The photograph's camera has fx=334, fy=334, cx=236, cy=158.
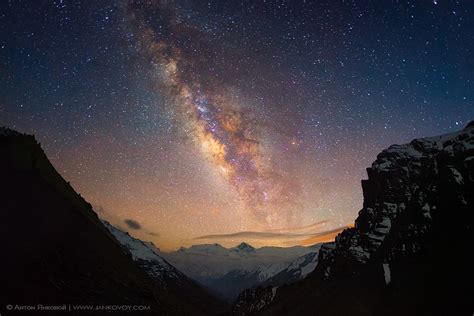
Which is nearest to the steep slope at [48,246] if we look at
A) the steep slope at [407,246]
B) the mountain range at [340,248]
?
the mountain range at [340,248]

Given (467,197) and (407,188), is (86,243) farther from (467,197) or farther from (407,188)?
(407,188)

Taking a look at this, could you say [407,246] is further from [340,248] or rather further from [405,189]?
[340,248]

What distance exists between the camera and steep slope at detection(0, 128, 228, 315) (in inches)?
1575

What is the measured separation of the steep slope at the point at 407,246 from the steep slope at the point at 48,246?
67.6m

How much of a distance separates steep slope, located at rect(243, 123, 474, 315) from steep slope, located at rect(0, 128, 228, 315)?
222 ft

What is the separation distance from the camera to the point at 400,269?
3915 inches

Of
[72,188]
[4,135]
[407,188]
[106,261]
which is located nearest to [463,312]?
[407,188]

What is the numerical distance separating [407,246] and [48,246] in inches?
3866

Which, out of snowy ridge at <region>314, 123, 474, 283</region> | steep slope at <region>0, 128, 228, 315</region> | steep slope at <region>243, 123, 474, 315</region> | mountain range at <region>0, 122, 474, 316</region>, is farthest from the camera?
snowy ridge at <region>314, 123, 474, 283</region>

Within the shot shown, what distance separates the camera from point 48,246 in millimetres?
47969

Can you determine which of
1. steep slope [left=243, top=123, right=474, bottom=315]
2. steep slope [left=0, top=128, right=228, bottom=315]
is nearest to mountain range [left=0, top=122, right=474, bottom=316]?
steep slope [left=0, top=128, right=228, bottom=315]

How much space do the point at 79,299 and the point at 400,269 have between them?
91056 mm

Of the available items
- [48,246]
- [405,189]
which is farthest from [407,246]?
[48,246]

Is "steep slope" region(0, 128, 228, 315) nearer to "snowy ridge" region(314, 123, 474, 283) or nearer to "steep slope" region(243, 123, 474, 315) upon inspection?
"steep slope" region(243, 123, 474, 315)
